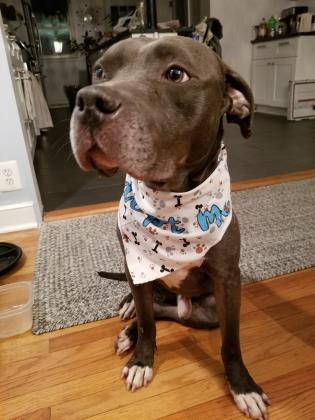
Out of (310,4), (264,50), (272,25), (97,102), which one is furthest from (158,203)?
(310,4)

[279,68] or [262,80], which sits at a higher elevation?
[279,68]

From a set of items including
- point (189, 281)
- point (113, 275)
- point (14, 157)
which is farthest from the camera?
point (14, 157)

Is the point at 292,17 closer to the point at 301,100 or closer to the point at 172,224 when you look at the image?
the point at 301,100

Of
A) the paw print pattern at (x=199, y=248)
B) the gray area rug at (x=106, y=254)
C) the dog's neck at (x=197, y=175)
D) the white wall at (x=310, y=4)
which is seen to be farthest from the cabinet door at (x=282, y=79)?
the paw print pattern at (x=199, y=248)

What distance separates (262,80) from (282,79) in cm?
54

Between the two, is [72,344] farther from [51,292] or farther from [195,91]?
[195,91]

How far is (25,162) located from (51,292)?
805mm

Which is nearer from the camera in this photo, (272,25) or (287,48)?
(287,48)

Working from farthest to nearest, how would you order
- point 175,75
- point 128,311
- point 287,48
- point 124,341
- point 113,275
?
point 287,48 < point 113,275 < point 128,311 < point 124,341 < point 175,75

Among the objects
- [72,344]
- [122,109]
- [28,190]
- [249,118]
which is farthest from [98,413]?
[28,190]

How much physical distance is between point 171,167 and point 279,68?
5.29 metres

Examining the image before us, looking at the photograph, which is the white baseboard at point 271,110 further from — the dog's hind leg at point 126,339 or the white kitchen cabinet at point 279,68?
the dog's hind leg at point 126,339

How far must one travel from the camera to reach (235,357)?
0.96 m

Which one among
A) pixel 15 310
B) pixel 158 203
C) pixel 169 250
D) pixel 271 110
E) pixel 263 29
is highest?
pixel 263 29
